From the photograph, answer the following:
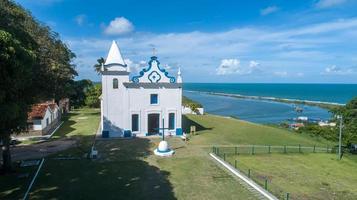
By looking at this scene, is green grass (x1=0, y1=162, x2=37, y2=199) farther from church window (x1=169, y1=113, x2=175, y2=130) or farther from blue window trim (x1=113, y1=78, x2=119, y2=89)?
church window (x1=169, y1=113, x2=175, y2=130)

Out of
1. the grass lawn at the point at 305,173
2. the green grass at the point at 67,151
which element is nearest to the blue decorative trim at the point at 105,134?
the green grass at the point at 67,151

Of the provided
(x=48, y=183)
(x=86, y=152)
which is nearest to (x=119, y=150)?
(x=86, y=152)

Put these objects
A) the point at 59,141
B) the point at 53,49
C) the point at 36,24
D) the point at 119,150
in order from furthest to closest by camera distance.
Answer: the point at 59,141
the point at 119,150
the point at 53,49
the point at 36,24

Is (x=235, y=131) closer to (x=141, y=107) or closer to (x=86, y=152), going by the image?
(x=141, y=107)

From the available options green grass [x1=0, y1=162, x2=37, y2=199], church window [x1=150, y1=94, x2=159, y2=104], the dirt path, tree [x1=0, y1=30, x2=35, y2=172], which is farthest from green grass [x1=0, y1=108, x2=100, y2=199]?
church window [x1=150, y1=94, x2=159, y2=104]

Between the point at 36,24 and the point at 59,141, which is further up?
the point at 36,24
